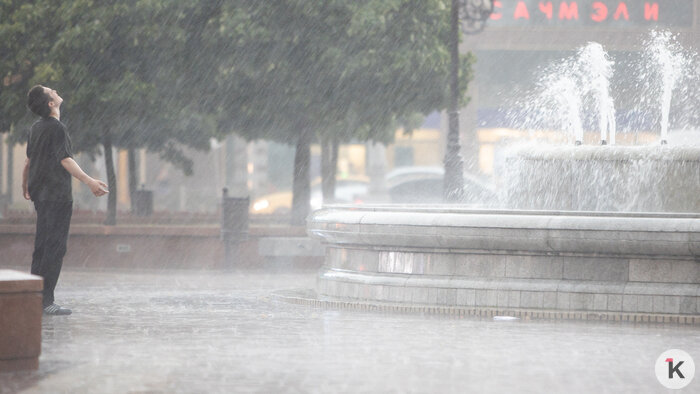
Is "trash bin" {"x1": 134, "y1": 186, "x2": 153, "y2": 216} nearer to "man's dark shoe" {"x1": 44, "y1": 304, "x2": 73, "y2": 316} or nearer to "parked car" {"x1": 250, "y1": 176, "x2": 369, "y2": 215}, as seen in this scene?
"parked car" {"x1": 250, "y1": 176, "x2": 369, "y2": 215}

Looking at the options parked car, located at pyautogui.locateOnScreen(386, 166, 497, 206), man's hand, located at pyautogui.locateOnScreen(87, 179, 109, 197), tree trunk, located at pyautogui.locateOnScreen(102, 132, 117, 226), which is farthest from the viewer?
parked car, located at pyautogui.locateOnScreen(386, 166, 497, 206)

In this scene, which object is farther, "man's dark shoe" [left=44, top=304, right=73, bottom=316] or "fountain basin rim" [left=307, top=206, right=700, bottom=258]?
"man's dark shoe" [left=44, top=304, right=73, bottom=316]

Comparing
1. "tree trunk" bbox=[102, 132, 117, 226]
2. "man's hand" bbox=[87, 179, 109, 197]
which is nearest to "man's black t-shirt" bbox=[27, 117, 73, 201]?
"man's hand" bbox=[87, 179, 109, 197]

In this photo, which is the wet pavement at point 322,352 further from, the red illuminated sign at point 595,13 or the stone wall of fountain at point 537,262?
the red illuminated sign at point 595,13

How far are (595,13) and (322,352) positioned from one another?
43.2 m

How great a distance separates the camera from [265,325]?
37.5 feet

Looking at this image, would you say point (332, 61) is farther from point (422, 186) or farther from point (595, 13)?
point (595, 13)

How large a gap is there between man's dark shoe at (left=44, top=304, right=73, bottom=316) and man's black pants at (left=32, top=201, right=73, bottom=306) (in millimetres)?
356

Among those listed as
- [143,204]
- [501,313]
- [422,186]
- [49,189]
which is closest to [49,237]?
[49,189]

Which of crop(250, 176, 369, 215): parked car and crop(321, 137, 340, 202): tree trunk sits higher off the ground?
crop(321, 137, 340, 202): tree trunk

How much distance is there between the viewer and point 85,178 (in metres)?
11.3

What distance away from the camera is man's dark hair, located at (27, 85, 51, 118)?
1174 centimetres

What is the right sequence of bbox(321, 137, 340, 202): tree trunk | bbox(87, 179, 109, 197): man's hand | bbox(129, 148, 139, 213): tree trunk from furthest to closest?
bbox(321, 137, 340, 202): tree trunk → bbox(129, 148, 139, 213): tree trunk → bbox(87, 179, 109, 197): man's hand

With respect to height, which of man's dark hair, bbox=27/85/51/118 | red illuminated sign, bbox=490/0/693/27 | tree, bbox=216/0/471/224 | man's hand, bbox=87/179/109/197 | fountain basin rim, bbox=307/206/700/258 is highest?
red illuminated sign, bbox=490/0/693/27
